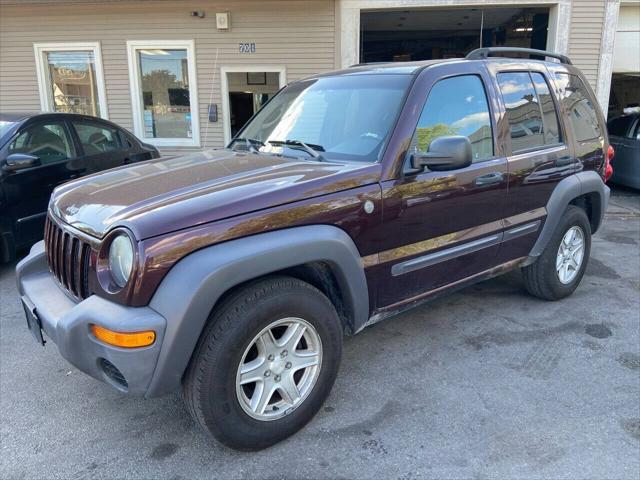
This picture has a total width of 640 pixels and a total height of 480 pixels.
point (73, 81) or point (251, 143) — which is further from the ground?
point (73, 81)

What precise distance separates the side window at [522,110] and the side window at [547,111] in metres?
0.05

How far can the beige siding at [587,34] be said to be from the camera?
9406 millimetres

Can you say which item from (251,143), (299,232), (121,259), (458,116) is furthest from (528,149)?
(121,259)

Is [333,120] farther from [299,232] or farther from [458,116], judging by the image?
[299,232]

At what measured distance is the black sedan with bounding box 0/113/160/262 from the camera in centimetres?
514

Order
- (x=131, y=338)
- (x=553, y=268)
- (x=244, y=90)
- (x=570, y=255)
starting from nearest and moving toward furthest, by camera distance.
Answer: (x=131, y=338) → (x=553, y=268) → (x=570, y=255) → (x=244, y=90)

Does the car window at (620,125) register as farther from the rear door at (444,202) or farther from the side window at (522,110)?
the rear door at (444,202)

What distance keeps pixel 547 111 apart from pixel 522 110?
0.36 metres

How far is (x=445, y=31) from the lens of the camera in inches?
539

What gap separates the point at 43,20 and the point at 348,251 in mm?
10072

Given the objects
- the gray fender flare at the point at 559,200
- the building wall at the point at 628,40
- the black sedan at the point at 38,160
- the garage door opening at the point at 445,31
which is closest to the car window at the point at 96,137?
the black sedan at the point at 38,160

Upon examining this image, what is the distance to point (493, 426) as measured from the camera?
110 inches

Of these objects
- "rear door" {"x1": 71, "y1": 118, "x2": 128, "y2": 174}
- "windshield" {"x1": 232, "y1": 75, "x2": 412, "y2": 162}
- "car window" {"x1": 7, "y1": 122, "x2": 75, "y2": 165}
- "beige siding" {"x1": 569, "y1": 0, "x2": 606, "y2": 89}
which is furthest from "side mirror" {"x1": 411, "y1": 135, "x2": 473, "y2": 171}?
"beige siding" {"x1": 569, "y1": 0, "x2": 606, "y2": 89}

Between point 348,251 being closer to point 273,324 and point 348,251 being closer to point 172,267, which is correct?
point 273,324
